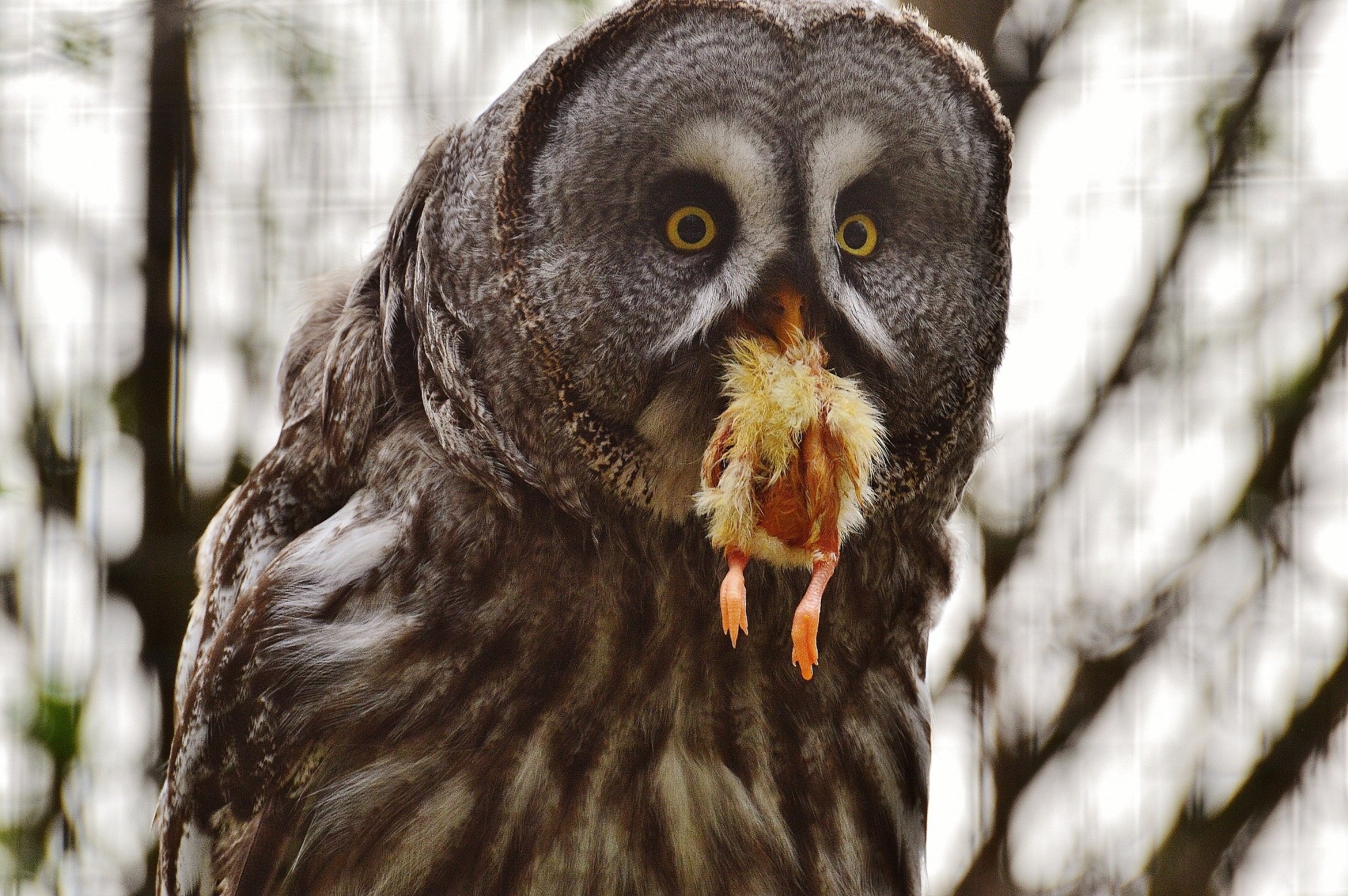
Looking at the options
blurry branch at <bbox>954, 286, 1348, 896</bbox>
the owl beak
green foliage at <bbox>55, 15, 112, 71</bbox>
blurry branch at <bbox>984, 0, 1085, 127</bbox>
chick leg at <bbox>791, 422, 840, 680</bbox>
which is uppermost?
blurry branch at <bbox>984, 0, 1085, 127</bbox>

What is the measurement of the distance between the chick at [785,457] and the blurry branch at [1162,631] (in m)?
1.77

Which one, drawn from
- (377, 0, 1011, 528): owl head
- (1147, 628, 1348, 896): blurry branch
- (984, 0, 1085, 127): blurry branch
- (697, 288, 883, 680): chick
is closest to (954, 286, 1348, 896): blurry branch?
(1147, 628, 1348, 896): blurry branch

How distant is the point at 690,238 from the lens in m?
1.33

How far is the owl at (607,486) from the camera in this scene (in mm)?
1335

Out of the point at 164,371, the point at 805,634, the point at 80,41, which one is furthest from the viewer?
the point at 164,371

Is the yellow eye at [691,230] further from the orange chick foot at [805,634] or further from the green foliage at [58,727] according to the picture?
the green foliage at [58,727]

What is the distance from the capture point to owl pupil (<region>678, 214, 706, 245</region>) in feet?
4.37

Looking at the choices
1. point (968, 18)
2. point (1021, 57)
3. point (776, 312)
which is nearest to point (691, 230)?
point (776, 312)

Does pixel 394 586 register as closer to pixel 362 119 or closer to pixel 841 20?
pixel 841 20

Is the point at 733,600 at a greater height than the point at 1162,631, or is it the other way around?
the point at 733,600

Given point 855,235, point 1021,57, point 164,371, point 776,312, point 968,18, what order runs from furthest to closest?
point 164,371
point 1021,57
point 968,18
point 855,235
point 776,312

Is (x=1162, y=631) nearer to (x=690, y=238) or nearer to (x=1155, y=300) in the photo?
(x=1155, y=300)

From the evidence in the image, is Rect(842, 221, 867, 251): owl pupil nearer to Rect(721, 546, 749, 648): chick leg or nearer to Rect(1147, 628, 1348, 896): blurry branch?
Rect(721, 546, 749, 648): chick leg

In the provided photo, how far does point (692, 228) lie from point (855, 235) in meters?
0.19
